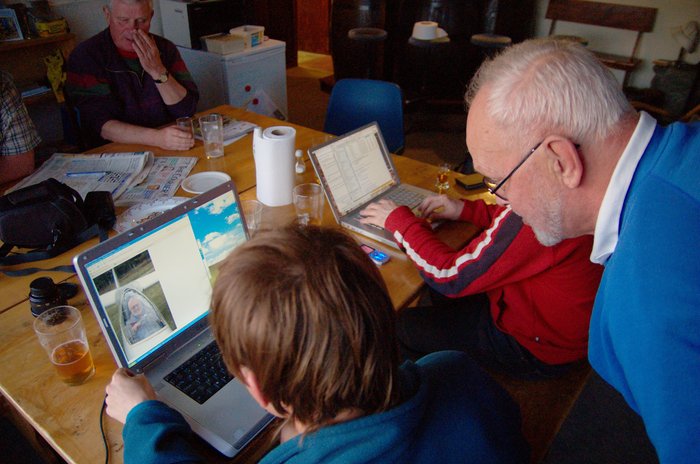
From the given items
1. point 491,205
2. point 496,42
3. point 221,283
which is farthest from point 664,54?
point 221,283

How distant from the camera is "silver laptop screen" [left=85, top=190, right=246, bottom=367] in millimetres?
908

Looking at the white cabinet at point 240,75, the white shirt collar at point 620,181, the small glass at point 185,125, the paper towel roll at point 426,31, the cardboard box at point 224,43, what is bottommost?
the white cabinet at point 240,75

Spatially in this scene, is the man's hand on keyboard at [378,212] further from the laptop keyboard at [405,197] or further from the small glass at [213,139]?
the small glass at [213,139]

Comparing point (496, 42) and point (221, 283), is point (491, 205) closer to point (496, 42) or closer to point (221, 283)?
A: point (221, 283)

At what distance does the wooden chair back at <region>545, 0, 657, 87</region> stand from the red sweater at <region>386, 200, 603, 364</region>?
3895 millimetres

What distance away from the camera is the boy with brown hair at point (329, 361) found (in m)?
0.63

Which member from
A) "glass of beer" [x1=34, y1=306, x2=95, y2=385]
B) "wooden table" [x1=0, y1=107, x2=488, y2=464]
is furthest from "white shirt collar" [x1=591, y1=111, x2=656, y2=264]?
"glass of beer" [x1=34, y1=306, x2=95, y2=385]

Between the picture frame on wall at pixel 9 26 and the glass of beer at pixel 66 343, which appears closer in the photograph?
the glass of beer at pixel 66 343

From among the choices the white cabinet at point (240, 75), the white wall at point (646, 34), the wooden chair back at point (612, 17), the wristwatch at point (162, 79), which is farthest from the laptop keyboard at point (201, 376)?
the white wall at point (646, 34)

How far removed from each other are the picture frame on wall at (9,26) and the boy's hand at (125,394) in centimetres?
294

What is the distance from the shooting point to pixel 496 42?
3725 mm

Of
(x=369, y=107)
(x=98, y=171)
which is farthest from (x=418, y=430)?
(x=369, y=107)

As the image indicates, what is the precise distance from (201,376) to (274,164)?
0.75 m

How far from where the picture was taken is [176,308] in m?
1.03
